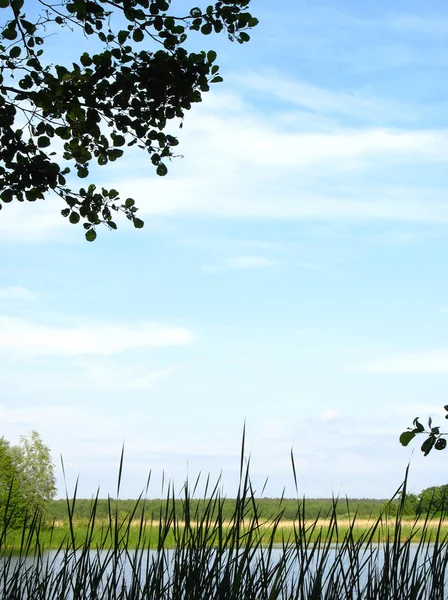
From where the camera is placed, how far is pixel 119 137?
259 inches

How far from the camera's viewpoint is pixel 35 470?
28.7 m

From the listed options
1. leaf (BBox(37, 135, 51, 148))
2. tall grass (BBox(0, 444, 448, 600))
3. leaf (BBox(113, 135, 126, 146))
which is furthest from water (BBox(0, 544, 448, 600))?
leaf (BBox(113, 135, 126, 146))

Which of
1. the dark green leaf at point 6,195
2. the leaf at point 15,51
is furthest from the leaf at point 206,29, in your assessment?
the dark green leaf at point 6,195

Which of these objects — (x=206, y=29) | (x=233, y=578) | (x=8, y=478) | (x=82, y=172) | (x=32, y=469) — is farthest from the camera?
(x=32, y=469)

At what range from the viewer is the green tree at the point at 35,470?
2795cm

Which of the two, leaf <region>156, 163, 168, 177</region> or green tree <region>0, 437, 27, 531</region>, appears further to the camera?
green tree <region>0, 437, 27, 531</region>

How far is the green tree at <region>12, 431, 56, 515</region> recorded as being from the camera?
27953 mm

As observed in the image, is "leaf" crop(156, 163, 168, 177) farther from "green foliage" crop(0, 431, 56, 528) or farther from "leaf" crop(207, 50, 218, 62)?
"green foliage" crop(0, 431, 56, 528)

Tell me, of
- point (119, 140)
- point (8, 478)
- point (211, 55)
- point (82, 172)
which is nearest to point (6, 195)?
point (82, 172)

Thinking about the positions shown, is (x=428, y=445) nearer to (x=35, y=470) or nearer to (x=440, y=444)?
(x=440, y=444)

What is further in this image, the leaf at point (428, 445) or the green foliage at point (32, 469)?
the green foliage at point (32, 469)

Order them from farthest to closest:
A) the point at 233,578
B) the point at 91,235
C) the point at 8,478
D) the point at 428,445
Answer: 1. the point at 8,478
2. the point at 91,235
3. the point at 428,445
4. the point at 233,578

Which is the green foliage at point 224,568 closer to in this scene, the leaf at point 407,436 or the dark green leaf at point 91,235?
the leaf at point 407,436

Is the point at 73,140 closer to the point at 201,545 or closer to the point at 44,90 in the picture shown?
the point at 44,90
